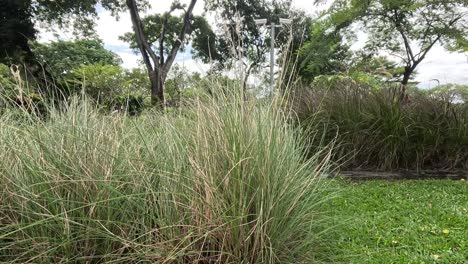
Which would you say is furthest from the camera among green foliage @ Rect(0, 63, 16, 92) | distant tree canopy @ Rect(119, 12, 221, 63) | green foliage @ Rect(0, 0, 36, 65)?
distant tree canopy @ Rect(119, 12, 221, 63)

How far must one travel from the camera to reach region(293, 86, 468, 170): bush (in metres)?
5.16

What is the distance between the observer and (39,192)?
1561mm

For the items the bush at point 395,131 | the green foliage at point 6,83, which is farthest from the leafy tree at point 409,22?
the green foliage at point 6,83

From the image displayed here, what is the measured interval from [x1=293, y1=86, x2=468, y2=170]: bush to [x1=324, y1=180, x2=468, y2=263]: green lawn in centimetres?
96

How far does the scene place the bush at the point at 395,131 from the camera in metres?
5.16

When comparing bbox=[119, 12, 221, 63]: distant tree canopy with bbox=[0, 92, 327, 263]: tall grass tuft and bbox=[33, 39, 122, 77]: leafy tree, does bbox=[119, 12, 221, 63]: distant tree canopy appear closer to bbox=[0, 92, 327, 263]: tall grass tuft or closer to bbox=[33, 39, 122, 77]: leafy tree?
bbox=[33, 39, 122, 77]: leafy tree

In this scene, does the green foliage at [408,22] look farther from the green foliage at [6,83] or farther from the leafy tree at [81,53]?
the leafy tree at [81,53]

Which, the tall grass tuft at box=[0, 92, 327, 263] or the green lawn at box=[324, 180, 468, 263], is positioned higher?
the tall grass tuft at box=[0, 92, 327, 263]

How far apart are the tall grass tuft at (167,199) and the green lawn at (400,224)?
0.39 meters

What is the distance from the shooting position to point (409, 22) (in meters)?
7.76

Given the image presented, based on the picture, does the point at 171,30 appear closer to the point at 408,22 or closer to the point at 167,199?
the point at 408,22

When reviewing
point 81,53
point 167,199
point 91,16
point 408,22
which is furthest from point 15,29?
point 167,199

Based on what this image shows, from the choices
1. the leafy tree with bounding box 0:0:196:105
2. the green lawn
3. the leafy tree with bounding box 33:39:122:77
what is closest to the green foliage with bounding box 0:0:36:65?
the leafy tree with bounding box 0:0:196:105

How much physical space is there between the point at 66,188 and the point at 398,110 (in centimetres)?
478
